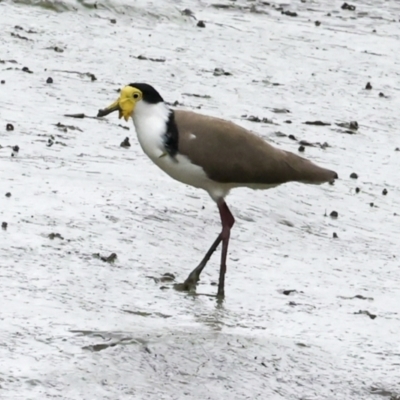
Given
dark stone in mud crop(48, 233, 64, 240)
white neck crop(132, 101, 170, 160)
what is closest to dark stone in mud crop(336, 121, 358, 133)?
white neck crop(132, 101, 170, 160)

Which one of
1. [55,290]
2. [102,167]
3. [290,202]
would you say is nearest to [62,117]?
[102,167]

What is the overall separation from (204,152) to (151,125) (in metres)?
0.37

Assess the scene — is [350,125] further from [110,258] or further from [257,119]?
[110,258]

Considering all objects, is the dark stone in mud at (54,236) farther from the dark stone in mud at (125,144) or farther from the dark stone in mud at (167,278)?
the dark stone in mud at (125,144)

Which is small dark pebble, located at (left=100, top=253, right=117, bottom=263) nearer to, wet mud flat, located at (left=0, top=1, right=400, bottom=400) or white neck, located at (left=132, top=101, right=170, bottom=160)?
wet mud flat, located at (left=0, top=1, right=400, bottom=400)

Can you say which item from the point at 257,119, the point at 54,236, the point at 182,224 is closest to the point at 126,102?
the point at 54,236

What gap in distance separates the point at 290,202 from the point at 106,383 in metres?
4.24

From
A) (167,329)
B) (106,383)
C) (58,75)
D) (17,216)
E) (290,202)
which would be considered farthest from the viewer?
(58,75)

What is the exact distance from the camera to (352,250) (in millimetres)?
9328

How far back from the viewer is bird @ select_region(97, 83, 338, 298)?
797 cm

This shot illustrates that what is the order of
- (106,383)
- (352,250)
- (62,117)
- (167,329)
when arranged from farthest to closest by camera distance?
(62,117) → (352,250) → (167,329) → (106,383)

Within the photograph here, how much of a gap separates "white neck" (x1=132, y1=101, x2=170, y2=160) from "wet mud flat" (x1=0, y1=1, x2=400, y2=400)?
715 mm

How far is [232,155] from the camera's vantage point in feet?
26.8

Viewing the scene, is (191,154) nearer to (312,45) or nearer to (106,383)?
(106,383)
